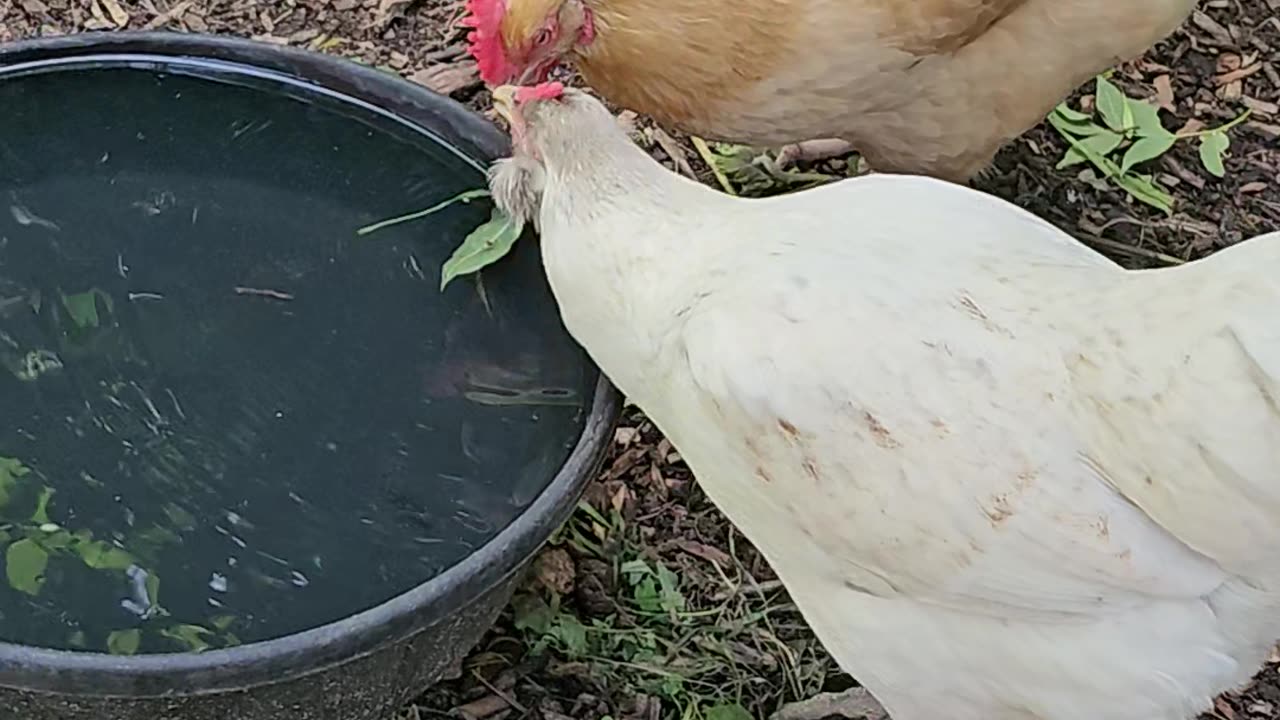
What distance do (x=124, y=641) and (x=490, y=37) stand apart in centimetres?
86

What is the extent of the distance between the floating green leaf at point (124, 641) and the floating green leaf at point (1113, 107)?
187 centimetres

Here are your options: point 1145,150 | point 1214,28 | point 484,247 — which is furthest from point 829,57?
point 1214,28

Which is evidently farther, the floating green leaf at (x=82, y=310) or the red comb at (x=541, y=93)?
the floating green leaf at (x=82, y=310)

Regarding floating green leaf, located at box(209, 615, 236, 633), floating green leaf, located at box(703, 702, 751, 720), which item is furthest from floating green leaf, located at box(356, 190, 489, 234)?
floating green leaf, located at box(703, 702, 751, 720)

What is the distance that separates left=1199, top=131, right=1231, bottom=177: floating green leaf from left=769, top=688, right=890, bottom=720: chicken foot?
123cm

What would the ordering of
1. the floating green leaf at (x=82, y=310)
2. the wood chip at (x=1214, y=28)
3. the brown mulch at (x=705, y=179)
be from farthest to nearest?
the wood chip at (x=1214, y=28)
the brown mulch at (x=705, y=179)
the floating green leaf at (x=82, y=310)

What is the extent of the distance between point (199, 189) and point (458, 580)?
0.80 m

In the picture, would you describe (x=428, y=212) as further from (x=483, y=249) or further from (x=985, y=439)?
(x=985, y=439)

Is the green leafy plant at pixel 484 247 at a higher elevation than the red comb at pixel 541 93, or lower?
lower

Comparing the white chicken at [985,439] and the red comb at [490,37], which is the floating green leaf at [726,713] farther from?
the red comb at [490,37]

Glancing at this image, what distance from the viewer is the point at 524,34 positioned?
2023 millimetres

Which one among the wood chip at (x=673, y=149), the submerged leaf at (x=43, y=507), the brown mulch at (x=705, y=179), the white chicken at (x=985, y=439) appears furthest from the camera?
the wood chip at (x=673, y=149)

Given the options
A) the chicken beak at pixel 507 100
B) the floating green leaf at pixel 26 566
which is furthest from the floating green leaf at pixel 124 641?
the chicken beak at pixel 507 100

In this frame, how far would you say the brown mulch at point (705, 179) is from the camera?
2113 millimetres
